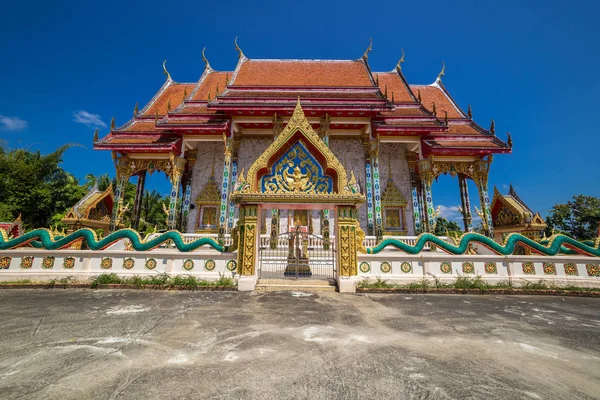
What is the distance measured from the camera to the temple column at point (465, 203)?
45.9 ft

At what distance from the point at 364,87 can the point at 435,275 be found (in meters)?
10.7

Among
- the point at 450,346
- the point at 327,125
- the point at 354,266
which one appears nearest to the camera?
the point at 450,346

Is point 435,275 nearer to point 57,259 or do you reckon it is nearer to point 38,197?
point 57,259

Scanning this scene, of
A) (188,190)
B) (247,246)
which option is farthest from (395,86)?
(247,246)

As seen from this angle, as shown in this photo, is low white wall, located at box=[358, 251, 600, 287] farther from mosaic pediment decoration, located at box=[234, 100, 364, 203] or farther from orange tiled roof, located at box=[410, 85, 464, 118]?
orange tiled roof, located at box=[410, 85, 464, 118]

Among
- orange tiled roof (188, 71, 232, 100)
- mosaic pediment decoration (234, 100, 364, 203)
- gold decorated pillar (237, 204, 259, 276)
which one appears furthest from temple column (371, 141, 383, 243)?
orange tiled roof (188, 71, 232, 100)

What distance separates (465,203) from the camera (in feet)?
47.9

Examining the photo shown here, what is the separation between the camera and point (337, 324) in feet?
11.2

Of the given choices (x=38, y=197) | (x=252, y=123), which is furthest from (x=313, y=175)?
(x=38, y=197)

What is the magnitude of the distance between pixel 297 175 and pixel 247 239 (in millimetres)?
1914

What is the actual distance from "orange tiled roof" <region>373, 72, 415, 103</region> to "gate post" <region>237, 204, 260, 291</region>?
12.7m

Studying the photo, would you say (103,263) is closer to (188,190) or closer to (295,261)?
(295,261)

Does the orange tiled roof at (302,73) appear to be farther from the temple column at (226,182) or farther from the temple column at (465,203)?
the temple column at (465,203)

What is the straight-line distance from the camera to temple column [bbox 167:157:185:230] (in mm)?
12344
